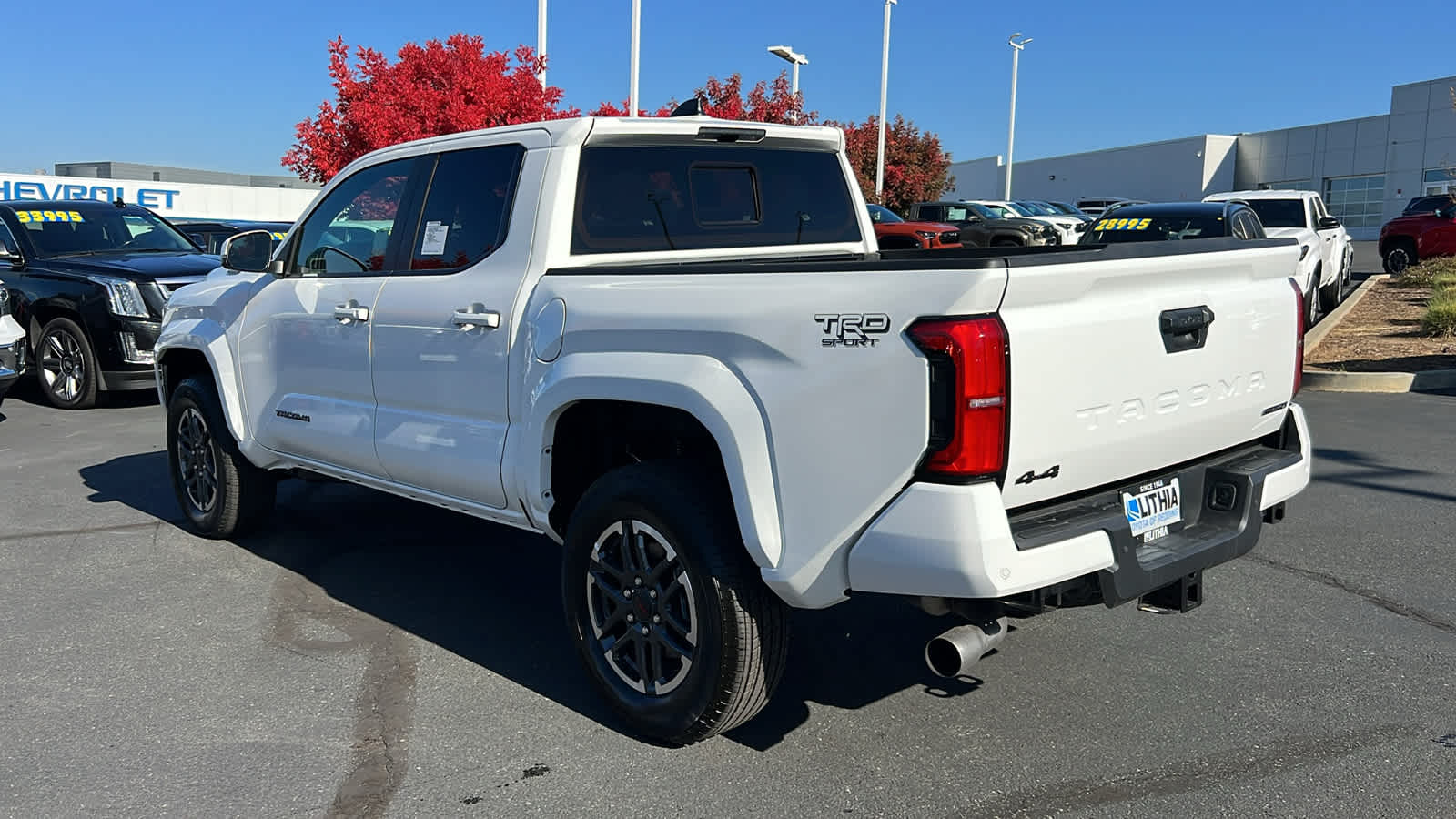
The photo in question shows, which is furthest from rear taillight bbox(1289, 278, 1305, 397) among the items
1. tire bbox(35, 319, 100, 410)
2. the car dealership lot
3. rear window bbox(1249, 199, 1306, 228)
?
rear window bbox(1249, 199, 1306, 228)

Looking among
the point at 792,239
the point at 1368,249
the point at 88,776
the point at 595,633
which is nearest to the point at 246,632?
the point at 88,776

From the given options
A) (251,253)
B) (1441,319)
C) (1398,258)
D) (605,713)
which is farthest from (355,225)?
(1398,258)

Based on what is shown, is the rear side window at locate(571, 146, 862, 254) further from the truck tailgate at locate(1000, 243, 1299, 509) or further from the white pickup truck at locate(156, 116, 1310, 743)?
the truck tailgate at locate(1000, 243, 1299, 509)

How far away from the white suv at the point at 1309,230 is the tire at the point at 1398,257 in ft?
22.9

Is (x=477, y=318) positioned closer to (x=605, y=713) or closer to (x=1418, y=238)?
(x=605, y=713)

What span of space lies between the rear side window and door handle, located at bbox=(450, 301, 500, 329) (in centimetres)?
38

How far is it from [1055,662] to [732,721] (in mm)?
1467

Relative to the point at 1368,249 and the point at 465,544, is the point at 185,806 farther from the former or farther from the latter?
the point at 1368,249

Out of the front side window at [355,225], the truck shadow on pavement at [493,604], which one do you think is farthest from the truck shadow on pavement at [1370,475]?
the front side window at [355,225]

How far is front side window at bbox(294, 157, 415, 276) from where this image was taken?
16.5 feet

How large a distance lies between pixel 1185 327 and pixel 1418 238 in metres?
23.0

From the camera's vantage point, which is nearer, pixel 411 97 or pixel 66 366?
pixel 66 366

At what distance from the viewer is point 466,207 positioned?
4629 millimetres

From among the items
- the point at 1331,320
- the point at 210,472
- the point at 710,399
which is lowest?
the point at 210,472
